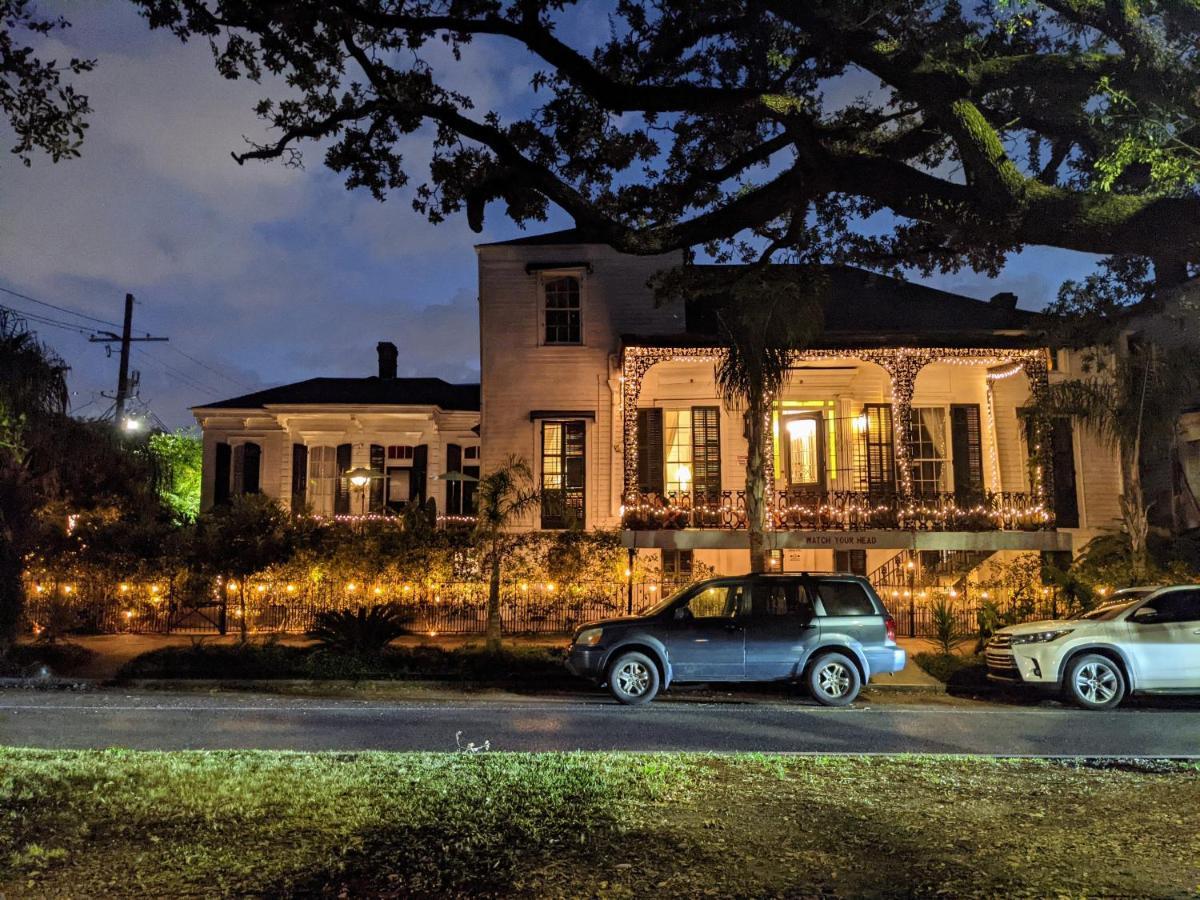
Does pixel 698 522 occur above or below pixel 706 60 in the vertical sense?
below

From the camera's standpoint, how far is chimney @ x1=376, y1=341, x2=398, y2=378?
29.0m

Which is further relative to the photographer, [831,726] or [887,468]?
[887,468]

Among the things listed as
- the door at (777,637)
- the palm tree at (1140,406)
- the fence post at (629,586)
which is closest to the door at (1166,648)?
the door at (777,637)

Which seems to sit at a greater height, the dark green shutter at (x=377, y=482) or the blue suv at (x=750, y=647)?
the dark green shutter at (x=377, y=482)

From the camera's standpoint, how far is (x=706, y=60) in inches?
417

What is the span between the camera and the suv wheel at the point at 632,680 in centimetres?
1227

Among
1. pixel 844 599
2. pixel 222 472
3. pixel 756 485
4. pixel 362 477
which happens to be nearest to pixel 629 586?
pixel 756 485

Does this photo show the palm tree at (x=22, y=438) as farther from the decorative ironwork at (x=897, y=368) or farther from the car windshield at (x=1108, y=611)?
the car windshield at (x=1108, y=611)

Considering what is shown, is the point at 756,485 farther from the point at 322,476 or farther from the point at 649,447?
the point at 322,476

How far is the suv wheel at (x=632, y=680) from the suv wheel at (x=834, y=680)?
2.13 m

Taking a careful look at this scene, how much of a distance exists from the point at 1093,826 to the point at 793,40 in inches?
317

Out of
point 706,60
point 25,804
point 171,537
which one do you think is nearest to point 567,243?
point 171,537

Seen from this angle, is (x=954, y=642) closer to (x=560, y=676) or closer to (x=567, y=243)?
(x=560, y=676)

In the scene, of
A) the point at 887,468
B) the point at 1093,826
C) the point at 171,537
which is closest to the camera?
the point at 1093,826
